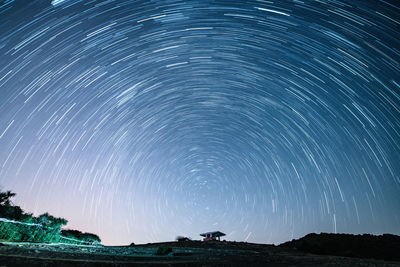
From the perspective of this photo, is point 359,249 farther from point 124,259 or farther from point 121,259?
point 121,259

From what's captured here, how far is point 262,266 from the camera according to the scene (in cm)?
725

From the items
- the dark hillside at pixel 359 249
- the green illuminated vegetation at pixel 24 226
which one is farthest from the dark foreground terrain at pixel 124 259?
the dark hillside at pixel 359 249

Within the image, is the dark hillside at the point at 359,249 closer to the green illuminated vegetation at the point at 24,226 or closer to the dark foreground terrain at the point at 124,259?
the dark foreground terrain at the point at 124,259

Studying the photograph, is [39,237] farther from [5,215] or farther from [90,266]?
[90,266]

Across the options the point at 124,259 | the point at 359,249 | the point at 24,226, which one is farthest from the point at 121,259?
the point at 359,249

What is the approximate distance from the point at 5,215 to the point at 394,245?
1217 inches

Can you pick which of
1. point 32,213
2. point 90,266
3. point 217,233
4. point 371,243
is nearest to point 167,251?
point 90,266

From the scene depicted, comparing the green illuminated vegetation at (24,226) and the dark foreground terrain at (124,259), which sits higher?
the green illuminated vegetation at (24,226)

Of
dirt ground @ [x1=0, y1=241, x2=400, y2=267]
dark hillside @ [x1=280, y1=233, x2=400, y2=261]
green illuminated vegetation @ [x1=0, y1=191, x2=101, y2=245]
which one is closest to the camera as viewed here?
dirt ground @ [x1=0, y1=241, x2=400, y2=267]

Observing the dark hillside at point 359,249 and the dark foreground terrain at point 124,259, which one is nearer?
the dark foreground terrain at point 124,259

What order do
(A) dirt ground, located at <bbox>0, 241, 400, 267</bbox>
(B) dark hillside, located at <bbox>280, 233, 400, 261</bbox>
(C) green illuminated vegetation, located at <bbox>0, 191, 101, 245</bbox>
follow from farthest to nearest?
1. (B) dark hillside, located at <bbox>280, 233, 400, 261</bbox>
2. (C) green illuminated vegetation, located at <bbox>0, 191, 101, 245</bbox>
3. (A) dirt ground, located at <bbox>0, 241, 400, 267</bbox>

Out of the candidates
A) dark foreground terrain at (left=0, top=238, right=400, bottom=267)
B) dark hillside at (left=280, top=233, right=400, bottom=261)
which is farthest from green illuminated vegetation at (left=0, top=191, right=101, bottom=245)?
dark hillside at (left=280, top=233, right=400, bottom=261)

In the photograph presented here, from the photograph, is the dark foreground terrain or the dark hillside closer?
the dark foreground terrain

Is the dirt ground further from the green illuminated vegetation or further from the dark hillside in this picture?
the dark hillside
